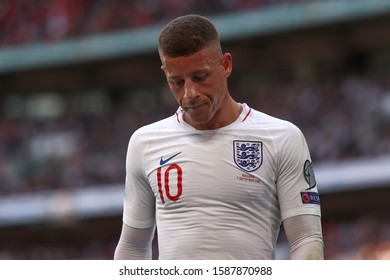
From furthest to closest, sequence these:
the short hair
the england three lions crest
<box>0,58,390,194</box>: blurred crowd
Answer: <box>0,58,390,194</box>: blurred crowd → the england three lions crest → the short hair

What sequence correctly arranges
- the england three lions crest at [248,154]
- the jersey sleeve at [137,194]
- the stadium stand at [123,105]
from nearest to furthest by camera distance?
the england three lions crest at [248,154]
the jersey sleeve at [137,194]
the stadium stand at [123,105]

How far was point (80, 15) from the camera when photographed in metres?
25.6

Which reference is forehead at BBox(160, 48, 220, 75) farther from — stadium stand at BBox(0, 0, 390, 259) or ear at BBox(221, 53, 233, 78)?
stadium stand at BBox(0, 0, 390, 259)

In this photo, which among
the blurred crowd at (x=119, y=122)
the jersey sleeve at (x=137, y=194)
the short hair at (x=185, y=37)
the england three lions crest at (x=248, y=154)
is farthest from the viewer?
the blurred crowd at (x=119, y=122)

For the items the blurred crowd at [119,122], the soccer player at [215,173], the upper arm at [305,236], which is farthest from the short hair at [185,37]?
the blurred crowd at [119,122]

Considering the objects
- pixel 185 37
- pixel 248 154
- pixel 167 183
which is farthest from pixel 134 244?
pixel 185 37

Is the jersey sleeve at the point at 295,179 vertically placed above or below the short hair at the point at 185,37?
below

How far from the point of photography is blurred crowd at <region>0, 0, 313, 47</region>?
76.2 feet

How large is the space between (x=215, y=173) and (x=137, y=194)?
312mm

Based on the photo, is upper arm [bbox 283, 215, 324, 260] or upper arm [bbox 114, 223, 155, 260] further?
upper arm [bbox 114, 223, 155, 260]

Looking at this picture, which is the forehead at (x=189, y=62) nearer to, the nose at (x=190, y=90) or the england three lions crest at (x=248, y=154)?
the nose at (x=190, y=90)

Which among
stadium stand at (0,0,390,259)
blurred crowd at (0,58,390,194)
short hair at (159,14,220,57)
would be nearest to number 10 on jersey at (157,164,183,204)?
short hair at (159,14,220,57)

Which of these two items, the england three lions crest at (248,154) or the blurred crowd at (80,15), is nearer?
the england three lions crest at (248,154)

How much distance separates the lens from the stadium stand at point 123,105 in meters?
18.6
